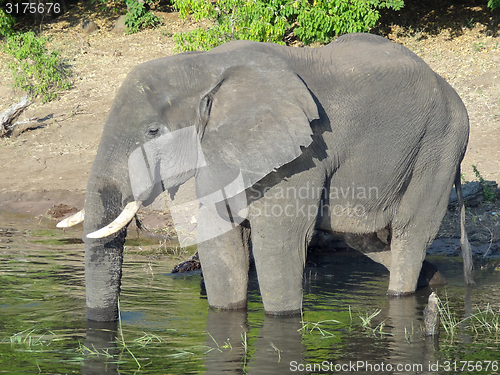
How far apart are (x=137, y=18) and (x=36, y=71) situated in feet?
14.6

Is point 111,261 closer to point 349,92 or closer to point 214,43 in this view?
point 349,92

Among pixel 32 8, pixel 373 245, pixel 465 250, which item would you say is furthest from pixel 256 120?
pixel 32 8

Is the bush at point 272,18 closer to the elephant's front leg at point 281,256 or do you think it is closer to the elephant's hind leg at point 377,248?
the elephant's hind leg at point 377,248

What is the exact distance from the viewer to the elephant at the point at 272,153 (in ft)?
15.5

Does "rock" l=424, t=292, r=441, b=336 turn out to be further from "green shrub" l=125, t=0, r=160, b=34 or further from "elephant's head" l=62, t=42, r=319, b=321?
"green shrub" l=125, t=0, r=160, b=34

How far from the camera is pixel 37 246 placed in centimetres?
840

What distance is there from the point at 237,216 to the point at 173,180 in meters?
0.64

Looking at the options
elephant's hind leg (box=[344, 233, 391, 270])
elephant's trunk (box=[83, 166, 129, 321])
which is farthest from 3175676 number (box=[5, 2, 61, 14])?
elephant's trunk (box=[83, 166, 129, 321])

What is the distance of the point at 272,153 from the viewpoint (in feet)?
16.0

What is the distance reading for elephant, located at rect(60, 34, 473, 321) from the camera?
187 inches

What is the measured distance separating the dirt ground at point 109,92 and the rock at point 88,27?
0.84 feet

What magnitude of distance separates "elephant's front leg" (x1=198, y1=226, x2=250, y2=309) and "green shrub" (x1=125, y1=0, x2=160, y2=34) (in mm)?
13248

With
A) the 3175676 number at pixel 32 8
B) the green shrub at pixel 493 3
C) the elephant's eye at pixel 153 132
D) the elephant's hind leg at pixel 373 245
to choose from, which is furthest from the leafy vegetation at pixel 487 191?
the 3175676 number at pixel 32 8

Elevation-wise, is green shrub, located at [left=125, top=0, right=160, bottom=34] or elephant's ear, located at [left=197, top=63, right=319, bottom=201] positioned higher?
elephant's ear, located at [left=197, top=63, right=319, bottom=201]
